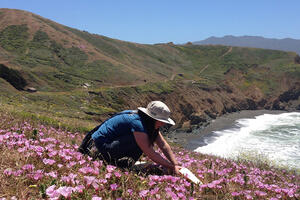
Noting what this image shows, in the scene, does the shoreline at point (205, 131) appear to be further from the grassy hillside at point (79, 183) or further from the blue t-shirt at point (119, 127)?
the grassy hillside at point (79, 183)

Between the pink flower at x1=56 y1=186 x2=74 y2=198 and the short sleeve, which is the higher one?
the short sleeve

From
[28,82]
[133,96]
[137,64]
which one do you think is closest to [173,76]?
[137,64]

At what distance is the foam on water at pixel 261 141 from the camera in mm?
27922

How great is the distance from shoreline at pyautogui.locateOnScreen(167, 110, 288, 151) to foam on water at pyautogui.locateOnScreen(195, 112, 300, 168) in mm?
1191

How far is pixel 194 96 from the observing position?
52.8m

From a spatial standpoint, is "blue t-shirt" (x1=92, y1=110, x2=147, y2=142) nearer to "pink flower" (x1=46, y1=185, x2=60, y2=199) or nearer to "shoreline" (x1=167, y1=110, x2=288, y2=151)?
"pink flower" (x1=46, y1=185, x2=60, y2=199)

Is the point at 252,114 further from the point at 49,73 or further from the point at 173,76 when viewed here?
the point at 49,73

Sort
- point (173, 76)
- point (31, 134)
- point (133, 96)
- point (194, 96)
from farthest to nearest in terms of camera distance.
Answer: point (173, 76)
point (194, 96)
point (133, 96)
point (31, 134)

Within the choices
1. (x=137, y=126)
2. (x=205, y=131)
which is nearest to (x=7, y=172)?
(x=137, y=126)

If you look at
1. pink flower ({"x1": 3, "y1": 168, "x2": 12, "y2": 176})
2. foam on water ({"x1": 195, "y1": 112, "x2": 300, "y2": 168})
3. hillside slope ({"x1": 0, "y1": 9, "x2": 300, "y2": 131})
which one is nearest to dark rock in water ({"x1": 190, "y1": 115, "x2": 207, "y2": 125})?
hillside slope ({"x1": 0, "y1": 9, "x2": 300, "y2": 131})

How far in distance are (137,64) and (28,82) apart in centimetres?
4233

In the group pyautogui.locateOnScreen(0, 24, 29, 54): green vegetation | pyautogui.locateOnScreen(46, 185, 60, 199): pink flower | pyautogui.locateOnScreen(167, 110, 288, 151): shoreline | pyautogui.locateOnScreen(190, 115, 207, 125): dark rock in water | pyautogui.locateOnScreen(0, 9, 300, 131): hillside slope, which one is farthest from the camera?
pyautogui.locateOnScreen(0, 24, 29, 54): green vegetation

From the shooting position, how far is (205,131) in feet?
136

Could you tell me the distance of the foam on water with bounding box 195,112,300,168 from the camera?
27.9m
